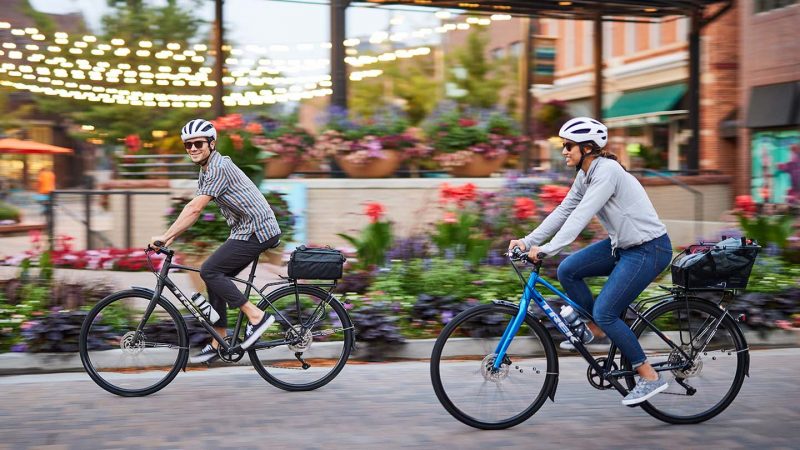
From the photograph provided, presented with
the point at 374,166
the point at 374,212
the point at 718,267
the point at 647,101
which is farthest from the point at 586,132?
the point at 647,101

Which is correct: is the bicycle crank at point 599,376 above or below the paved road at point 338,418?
above

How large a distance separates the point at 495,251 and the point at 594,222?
142 cm

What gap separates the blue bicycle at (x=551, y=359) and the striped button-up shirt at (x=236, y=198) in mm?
1706

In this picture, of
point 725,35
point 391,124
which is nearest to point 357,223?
point 391,124

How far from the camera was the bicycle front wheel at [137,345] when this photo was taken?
639 cm

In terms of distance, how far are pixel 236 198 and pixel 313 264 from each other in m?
0.71

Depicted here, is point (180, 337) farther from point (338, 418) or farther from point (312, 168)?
point (312, 168)

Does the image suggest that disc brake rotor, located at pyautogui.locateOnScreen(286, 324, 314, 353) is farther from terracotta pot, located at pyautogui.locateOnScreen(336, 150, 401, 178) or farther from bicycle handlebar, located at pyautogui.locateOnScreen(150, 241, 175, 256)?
terracotta pot, located at pyautogui.locateOnScreen(336, 150, 401, 178)

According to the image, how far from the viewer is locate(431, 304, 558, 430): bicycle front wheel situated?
5434 mm

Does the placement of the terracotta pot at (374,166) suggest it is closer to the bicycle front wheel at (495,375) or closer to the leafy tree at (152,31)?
the bicycle front wheel at (495,375)

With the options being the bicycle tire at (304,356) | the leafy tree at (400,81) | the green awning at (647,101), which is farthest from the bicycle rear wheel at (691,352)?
the leafy tree at (400,81)

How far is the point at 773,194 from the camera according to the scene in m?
20.6

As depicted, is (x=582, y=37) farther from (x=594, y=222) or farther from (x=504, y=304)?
(x=504, y=304)

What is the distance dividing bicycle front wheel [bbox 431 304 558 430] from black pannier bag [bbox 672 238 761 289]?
92 cm
